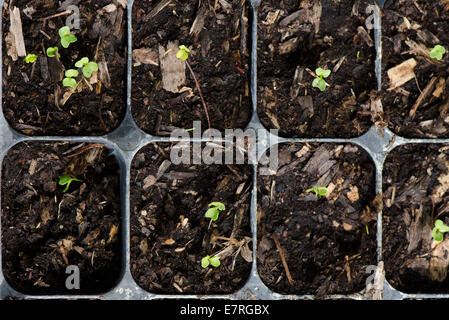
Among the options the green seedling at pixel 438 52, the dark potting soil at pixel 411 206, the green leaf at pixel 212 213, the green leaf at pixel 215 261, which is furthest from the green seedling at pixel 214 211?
the green seedling at pixel 438 52

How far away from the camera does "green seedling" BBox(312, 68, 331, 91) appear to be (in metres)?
1.23

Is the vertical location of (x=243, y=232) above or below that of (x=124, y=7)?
below

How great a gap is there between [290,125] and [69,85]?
1.82 ft

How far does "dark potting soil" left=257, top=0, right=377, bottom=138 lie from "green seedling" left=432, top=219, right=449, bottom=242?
0.30 m

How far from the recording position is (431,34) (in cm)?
126

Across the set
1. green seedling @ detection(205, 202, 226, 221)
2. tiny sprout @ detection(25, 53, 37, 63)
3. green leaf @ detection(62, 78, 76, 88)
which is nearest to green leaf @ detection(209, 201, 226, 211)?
green seedling @ detection(205, 202, 226, 221)

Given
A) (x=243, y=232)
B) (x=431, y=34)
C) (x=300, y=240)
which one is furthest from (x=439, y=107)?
(x=243, y=232)

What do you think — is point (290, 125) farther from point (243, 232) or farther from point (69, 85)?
point (69, 85)

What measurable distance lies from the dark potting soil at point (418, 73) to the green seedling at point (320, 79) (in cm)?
15

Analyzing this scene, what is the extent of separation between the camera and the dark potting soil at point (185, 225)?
125 cm

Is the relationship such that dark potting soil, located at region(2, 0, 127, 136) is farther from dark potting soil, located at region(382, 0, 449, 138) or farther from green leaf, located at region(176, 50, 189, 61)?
dark potting soil, located at region(382, 0, 449, 138)

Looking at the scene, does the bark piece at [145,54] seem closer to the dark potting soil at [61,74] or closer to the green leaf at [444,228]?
the dark potting soil at [61,74]

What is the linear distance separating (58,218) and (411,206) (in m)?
0.88

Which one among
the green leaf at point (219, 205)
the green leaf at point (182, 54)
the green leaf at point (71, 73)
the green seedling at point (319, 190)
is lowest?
the green leaf at point (219, 205)
